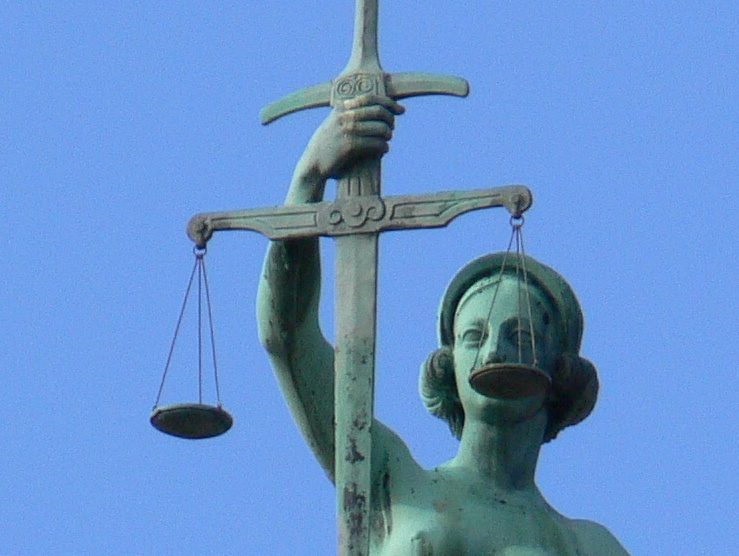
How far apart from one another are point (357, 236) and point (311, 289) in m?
0.40

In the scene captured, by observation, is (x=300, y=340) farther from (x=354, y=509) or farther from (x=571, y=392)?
(x=571, y=392)

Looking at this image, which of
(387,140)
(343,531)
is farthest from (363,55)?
(343,531)

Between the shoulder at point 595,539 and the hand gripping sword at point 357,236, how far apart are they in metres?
1.27

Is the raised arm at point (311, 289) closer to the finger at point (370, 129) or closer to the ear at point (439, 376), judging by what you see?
the finger at point (370, 129)

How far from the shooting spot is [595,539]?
85.9 feet

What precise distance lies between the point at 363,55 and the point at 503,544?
2297 millimetres

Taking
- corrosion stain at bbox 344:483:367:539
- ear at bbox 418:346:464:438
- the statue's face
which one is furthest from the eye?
corrosion stain at bbox 344:483:367:539

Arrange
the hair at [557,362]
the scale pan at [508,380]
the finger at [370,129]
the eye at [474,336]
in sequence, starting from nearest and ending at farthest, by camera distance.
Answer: the scale pan at [508,380] < the finger at [370,129] < the eye at [474,336] < the hair at [557,362]

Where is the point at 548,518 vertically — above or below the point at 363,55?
below

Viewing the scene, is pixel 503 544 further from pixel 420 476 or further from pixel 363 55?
pixel 363 55

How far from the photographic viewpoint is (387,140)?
25641 mm

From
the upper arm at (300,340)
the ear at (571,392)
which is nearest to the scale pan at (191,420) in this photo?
the upper arm at (300,340)

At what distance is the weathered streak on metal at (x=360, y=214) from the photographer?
996 inches

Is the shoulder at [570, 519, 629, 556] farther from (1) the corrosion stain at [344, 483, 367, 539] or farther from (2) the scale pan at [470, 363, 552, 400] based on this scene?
(1) the corrosion stain at [344, 483, 367, 539]
